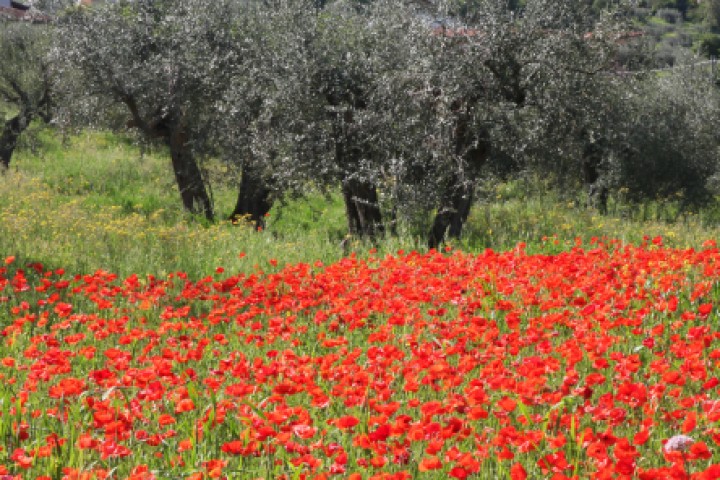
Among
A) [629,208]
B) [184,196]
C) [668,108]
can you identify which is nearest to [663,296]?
[184,196]

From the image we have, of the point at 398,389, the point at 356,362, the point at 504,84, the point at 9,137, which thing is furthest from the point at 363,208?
the point at 9,137

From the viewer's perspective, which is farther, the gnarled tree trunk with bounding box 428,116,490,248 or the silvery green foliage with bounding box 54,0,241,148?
the silvery green foliage with bounding box 54,0,241,148

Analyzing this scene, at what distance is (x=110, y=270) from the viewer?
335 inches

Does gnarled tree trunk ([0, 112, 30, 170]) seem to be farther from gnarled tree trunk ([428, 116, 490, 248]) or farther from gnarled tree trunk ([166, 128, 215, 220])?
gnarled tree trunk ([428, 116, 490, 248])

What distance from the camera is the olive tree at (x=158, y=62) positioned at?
14.8 meters

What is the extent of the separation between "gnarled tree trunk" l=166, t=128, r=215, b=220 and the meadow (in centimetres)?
524

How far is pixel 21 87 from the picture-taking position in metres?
21.4

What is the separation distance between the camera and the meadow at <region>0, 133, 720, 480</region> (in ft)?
10.9

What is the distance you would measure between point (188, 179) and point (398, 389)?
12.8 m

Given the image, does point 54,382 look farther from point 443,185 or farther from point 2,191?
point 2,191

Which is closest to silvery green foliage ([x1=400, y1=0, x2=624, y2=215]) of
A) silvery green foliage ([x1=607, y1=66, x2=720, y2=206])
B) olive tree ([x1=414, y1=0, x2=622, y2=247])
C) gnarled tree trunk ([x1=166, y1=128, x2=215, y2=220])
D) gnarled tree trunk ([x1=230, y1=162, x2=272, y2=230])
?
olive tree ([x1=414, y1=0, x2=622, y2=247])

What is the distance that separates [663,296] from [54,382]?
4324 millimetres

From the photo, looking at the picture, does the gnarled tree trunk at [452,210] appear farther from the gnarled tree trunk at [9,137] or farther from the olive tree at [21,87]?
the gnarled tree trunk at [9,137]

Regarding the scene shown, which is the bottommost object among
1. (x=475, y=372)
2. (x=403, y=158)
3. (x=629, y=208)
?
(x=629, y=208)
